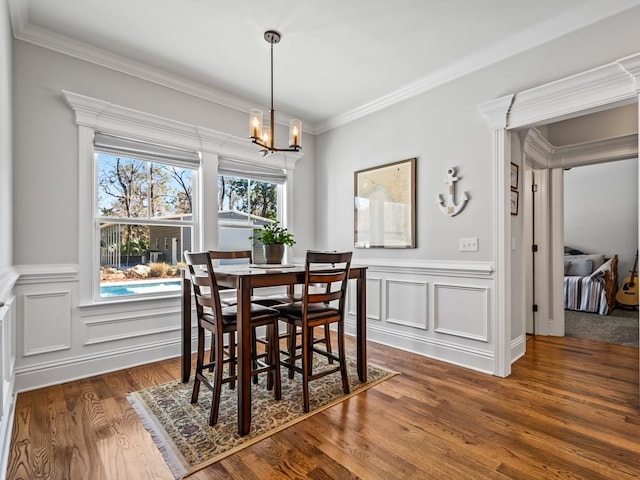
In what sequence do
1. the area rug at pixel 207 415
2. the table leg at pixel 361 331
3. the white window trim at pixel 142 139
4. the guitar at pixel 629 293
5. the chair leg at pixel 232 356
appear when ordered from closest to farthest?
the area rug at pixel 207 415, the chair leg at pixel 232 356, the table leg at pixel 361 331, the white window trim at pixel 142 139, the guitar at pixel 629 293

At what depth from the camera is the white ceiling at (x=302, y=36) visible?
7.67ft

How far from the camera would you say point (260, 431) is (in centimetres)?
197

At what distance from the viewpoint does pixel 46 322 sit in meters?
2.62

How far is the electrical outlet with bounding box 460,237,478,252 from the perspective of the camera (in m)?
2.99

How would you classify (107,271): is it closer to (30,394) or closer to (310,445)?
(30,394)

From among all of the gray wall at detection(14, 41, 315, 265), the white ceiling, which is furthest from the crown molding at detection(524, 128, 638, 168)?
the gray wall at detection(14, 41, 315, 265)

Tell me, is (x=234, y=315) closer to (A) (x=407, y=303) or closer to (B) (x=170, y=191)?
(B) (x=170, y=191)

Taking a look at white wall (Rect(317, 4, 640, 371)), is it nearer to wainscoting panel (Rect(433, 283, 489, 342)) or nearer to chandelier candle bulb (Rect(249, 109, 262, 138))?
wainscoting panel (Rect(433, 283, 489, 342))

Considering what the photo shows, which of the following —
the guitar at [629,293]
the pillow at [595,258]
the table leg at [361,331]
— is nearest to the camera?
the table leg at [361,331]

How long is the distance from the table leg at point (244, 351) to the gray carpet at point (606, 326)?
3.95m

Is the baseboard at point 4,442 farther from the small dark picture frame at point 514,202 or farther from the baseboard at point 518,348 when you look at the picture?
the small dark picture frame at point 514,202

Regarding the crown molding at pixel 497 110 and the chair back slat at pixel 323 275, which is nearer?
the chair back slat at pixel 323 275

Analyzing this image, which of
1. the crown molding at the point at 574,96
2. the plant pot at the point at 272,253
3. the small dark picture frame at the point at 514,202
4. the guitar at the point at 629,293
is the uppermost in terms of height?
the crown molding at the point at 574,96

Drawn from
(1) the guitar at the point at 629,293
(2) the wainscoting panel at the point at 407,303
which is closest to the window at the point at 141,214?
(2) the wainscoting panel at the point at 407,303
